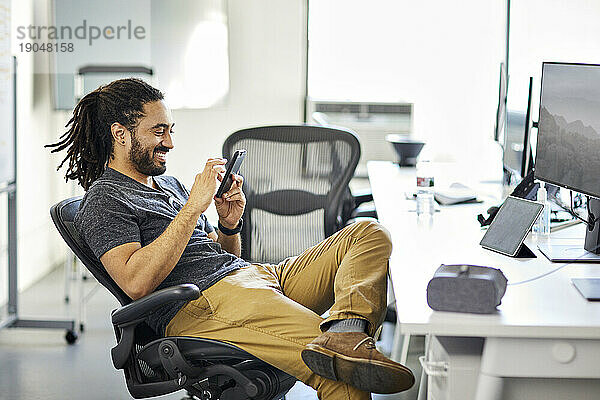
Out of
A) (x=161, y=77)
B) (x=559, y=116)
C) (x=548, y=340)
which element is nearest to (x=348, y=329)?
(x=548, y=340)

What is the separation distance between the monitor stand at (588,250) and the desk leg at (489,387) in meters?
0.61

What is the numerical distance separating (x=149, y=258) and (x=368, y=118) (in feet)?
10.3

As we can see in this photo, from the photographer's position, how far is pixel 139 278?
1952 millimetres

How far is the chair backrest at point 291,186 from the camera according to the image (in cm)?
310

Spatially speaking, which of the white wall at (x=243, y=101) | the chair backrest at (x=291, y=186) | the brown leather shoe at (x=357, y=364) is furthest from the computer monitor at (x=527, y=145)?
the white wall at (x=243, y=101)

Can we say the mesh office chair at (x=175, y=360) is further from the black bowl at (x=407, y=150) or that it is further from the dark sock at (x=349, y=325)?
the black bowl at (x=407, y=150)

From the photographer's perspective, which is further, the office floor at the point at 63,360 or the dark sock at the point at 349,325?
the office floor at the point at 63,360

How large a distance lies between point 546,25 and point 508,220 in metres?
1.81

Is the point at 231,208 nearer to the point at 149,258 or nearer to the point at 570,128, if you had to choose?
the point at 149,258

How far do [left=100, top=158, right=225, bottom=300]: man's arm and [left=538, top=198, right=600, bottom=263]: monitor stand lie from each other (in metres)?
0.96

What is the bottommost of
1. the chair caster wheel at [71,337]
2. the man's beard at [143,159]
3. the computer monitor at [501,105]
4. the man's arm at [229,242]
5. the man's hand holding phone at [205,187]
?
the chair caster wheel at [71,337]

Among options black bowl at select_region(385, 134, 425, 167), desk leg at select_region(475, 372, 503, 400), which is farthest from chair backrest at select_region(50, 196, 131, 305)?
black bowl at select_region(385, 134, 425, 167)

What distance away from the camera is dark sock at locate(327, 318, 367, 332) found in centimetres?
183

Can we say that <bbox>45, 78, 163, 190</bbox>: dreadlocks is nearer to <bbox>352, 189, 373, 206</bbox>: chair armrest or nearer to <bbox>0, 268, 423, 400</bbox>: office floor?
<bbox>0, 268, 423, 400</bbox>: office floor
